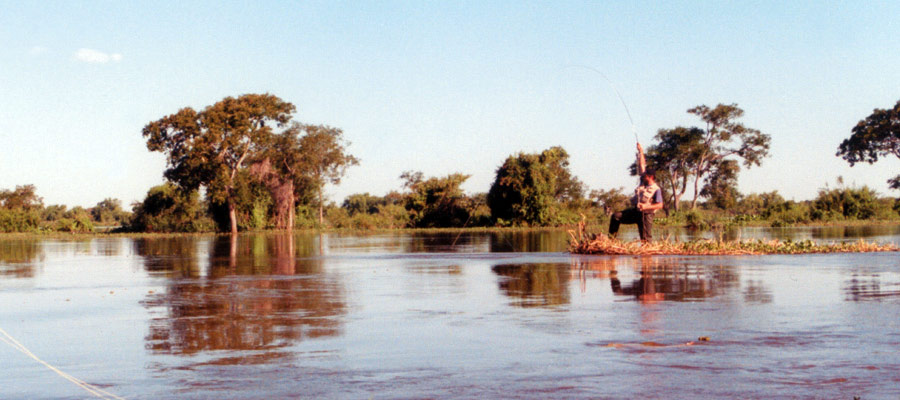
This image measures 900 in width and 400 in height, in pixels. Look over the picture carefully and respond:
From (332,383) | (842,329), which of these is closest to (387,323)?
(332,383)

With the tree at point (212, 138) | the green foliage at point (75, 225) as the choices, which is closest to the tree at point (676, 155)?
the tree at point (212, 138)

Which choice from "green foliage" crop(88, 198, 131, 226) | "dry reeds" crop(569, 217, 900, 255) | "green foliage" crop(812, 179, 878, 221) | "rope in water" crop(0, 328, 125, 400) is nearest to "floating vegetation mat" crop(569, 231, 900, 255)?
"dry reeds" crop(569, 217, 900, 255)

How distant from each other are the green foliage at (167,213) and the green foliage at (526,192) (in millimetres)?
20369

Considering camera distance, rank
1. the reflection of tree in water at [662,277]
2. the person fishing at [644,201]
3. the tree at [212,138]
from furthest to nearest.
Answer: the tree at [212,138]
the person fishing at [644,201]
the reflection of tree in water at [662,277]

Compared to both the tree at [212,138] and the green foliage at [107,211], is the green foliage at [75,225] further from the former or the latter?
the green foliage at [107,211]

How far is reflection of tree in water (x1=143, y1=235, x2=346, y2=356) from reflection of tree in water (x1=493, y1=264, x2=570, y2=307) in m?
2.43

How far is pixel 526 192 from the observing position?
59344mm

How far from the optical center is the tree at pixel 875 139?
6288 centimetres

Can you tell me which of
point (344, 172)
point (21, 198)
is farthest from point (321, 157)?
point (21, 198)

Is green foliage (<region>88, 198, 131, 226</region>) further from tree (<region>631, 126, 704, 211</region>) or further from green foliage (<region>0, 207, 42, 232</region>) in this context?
tree (<region>631, 126, 704, 211</region>)

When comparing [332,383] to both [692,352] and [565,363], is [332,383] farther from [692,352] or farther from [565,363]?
[692,352]

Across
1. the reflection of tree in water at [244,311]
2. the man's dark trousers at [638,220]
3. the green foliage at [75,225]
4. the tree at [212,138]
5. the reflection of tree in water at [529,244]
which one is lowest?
the reflection of tree in water at [244,311]

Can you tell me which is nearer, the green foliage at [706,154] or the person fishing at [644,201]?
the person fishing at [644,201]

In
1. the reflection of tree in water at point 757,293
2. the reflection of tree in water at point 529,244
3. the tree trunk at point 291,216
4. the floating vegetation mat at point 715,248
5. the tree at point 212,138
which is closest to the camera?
the reflection of tree in water at point 757,293
